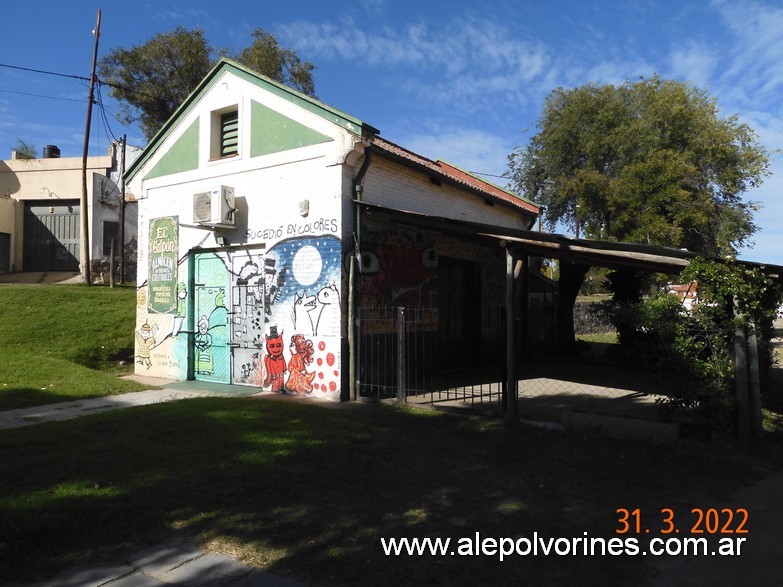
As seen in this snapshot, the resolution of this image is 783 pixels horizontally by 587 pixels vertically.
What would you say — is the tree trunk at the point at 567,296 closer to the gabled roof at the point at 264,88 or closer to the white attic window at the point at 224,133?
the gabled roof at the point at 264,88

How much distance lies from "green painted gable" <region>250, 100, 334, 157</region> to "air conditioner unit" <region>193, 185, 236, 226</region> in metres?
0.91

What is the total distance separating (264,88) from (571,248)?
6231 mm

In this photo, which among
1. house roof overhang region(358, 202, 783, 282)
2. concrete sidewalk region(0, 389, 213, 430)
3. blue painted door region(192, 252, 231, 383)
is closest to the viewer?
house roof overhang region(358, 202, 783, 282)

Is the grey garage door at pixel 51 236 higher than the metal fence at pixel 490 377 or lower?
higher

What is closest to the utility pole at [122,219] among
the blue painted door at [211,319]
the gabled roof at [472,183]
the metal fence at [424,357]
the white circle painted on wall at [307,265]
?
the blue painted door at [211,319]

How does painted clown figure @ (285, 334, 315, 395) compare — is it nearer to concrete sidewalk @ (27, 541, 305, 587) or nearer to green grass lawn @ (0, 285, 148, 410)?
green grass lawn @ (0, 285, 148, 410)

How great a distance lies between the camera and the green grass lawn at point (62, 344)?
30.6 ft

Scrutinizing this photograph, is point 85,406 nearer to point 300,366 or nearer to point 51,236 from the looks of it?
point 300,366

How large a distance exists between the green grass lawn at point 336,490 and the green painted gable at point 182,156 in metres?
5.74

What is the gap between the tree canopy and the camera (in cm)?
2302

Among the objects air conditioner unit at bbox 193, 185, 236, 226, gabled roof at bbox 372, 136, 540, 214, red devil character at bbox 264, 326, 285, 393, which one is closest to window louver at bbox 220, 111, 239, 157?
air conditioner unit at bbox 193, 185, 236, 226

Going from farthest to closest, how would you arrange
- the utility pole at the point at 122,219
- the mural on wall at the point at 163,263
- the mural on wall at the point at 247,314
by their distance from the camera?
1. the utility pole at the point at 122,219
2. the mural on wall at the point at 163,263
3. the mural on wall at the point at 247,314

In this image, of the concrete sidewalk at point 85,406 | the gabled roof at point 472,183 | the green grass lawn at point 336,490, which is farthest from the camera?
the gabled roof at point 472,183

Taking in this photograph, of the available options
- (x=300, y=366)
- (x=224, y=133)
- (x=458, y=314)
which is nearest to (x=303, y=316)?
(x=300, y=366)
